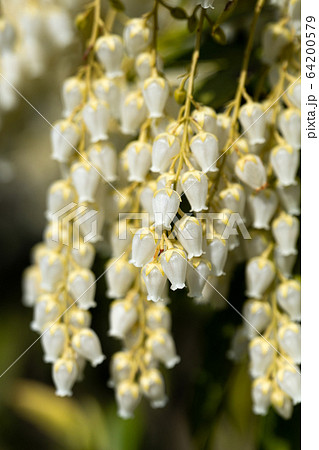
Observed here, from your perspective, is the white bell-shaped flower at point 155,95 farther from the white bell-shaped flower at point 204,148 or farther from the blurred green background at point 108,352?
the blurred green background at point 108,352

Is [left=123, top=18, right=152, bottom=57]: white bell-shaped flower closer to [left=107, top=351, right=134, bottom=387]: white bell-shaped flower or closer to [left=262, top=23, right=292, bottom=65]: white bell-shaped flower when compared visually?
[left=262, top=23, right=292, bottom=65]: white bell-shaped flower

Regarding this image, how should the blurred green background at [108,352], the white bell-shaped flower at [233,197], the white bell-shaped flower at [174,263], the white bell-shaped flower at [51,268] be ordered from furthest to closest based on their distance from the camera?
the blurred green background at [108,352] → the white bell-shaped flower at [51,268] → the white bell-shaped flower at [233,197] → the white bell-shaped flower at [174,263]

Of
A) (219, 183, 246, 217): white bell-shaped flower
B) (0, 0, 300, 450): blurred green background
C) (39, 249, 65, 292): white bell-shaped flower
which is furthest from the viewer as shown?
(0, 0, 300, 450): blurred green background

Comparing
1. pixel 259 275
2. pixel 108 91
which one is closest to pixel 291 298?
pixel 259 275

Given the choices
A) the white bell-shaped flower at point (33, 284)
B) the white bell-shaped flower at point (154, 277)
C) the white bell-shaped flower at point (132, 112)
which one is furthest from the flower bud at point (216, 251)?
the white bell-shaped flower at point (33, 284)

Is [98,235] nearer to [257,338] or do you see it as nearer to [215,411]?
[257,338]

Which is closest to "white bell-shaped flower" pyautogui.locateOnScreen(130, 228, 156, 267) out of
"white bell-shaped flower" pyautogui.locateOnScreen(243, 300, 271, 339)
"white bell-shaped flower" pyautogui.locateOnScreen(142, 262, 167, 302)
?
"white bell-shaped flower" pyautogui.locateOnScreen(142, 262, 167, 302)

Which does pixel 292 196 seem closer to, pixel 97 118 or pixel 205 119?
pixel 205 119
